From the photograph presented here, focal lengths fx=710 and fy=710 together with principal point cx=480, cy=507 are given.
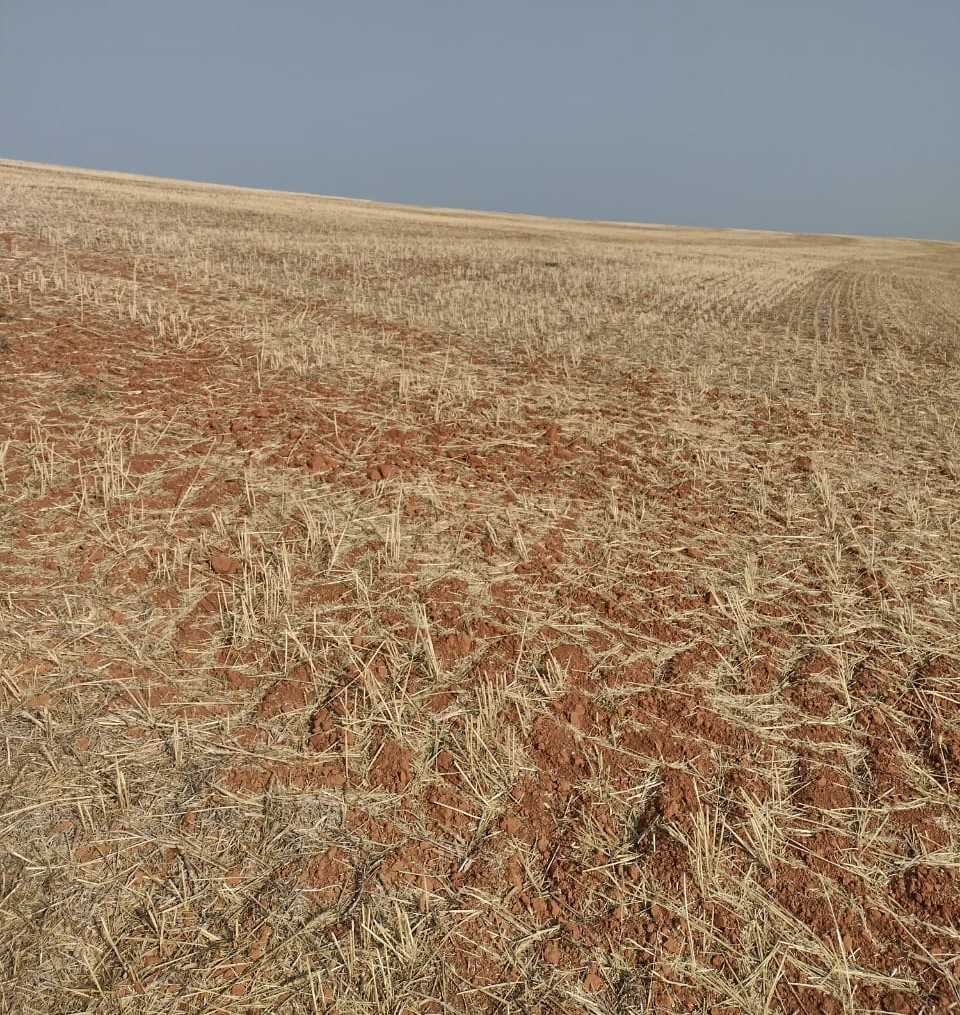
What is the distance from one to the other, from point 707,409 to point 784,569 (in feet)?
13.1

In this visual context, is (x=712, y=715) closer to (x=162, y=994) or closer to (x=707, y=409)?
(x=162, y=994)

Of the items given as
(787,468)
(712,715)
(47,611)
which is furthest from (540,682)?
(787,468)

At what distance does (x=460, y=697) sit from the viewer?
3551mm

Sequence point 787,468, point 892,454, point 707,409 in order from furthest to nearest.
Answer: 1. point 707,409
2. point 892,454
3. point 787,468

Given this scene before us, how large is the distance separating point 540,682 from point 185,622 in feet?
6.57

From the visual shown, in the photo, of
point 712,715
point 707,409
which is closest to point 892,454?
point 707,409

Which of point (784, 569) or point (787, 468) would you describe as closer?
point (784, 569)

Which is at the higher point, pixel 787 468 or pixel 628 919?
pixel 787 468

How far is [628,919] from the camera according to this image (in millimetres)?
2557

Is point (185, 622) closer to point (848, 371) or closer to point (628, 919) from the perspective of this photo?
point (628, 919)

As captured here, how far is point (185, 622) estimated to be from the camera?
397 cm

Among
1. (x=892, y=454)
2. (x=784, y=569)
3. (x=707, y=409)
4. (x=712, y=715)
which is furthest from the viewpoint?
(x=707, y=409)

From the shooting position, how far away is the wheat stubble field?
241 cm

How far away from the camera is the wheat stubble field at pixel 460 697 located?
7.92 feet
